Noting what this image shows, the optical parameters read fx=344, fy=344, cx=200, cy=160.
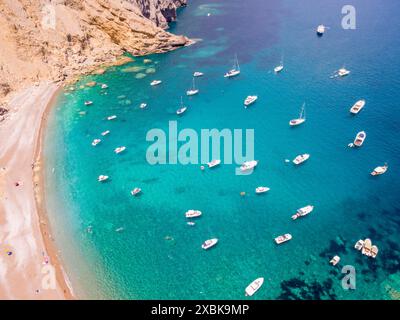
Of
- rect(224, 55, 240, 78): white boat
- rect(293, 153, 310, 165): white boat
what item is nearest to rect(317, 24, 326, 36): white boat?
rect(224, 55, 240, 78): white boat

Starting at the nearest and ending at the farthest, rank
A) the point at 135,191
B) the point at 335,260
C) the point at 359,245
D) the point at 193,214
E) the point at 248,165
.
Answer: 1. the point at 335,260
2. the point at 359,245
3. the point at 193,214
4. the point at 135,191
5. the point at 248,165

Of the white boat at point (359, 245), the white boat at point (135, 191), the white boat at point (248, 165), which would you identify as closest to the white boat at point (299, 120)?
the white boat at point (248, 165)

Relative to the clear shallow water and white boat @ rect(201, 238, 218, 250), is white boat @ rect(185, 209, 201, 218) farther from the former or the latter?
white boat @ rect(201, 238, 218, 250)

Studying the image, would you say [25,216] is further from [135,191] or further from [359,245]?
[359,245]

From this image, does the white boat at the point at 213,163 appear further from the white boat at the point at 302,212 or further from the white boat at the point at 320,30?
the white boat at the point at 320,30

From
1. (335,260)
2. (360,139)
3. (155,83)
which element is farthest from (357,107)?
(155,83)
